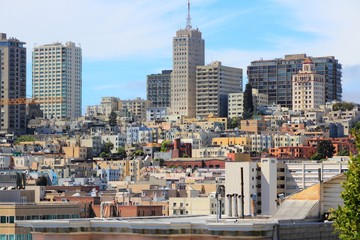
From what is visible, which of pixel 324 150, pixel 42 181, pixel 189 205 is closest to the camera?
pixel 189 205

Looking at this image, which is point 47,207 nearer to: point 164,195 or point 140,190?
point 164,195

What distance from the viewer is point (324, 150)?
179250 mm

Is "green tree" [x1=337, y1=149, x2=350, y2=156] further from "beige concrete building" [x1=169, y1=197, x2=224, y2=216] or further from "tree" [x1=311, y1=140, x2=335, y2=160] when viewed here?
"beige concrete building" [x1=169, y1=197, x2=224, y2=216]

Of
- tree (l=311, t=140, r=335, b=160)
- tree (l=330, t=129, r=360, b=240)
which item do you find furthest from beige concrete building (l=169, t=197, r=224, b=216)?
tree (l=311, t=140, r=335, b=160)

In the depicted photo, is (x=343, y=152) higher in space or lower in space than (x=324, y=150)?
lower

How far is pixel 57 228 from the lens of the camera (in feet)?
93.7

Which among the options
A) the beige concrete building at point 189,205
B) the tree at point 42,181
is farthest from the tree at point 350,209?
the tree at point 42,181

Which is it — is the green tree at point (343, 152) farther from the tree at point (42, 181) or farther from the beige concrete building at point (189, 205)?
the beige concrete building at point (189, 205)

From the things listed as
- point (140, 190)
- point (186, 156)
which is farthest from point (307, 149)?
point (140, 190)

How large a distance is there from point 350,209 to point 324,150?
153411 mm

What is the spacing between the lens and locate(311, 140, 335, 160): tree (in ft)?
579

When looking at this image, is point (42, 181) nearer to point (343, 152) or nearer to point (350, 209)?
point (343, 152)

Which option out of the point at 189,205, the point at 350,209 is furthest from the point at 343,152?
the point at 350,209

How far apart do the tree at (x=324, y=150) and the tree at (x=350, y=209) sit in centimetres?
14826
